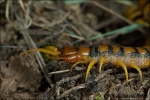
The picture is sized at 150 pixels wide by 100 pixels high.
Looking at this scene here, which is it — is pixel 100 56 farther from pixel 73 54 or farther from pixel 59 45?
pixel 59 45

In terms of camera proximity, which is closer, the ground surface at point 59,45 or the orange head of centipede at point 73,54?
the ground surface at point 59,45

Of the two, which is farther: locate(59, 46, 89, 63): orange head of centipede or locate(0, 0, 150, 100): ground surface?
locate(59, 46, 89, 63): orange head of centipede

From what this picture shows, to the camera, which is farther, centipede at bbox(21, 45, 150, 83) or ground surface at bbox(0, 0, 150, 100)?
centipede at bbox(21, 45, 150, 83)

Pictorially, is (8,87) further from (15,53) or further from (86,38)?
(86,38)
